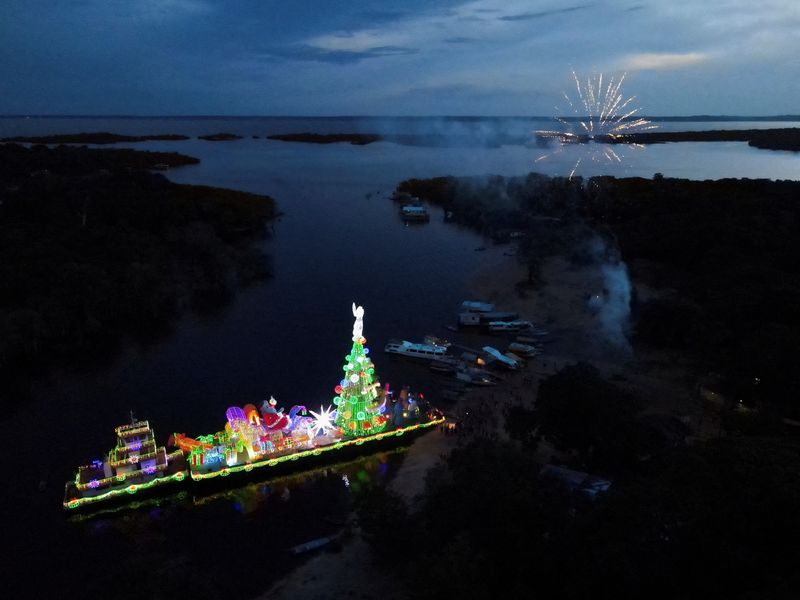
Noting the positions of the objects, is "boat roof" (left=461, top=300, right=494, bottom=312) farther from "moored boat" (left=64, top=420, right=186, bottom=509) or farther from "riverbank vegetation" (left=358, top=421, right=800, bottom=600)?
"moored boat" (left=64, top=420, right=186, bottom=509)

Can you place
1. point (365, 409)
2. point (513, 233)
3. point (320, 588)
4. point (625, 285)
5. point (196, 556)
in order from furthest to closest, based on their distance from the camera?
point (513, 233) < point (625, 285) < point (365, 409) < point (196, 556) < point (320, 588)

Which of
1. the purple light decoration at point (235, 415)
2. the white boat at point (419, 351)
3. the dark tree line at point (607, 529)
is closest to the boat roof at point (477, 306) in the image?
the white boat at point (419, 351)

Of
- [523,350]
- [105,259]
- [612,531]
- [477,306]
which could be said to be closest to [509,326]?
[477,306]

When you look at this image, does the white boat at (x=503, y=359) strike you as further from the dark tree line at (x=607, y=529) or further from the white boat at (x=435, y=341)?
the dark tree line at (x=607, y=529)

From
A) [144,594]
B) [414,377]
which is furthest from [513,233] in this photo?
[144,594]

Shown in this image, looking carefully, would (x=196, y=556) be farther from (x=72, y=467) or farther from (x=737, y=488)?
(x=737, y=488)

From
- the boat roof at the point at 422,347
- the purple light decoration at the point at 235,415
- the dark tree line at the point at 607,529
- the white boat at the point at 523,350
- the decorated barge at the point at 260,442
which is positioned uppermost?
the dark tree line at the point at 607,529

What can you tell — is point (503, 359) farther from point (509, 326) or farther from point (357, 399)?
point (357, 399)
